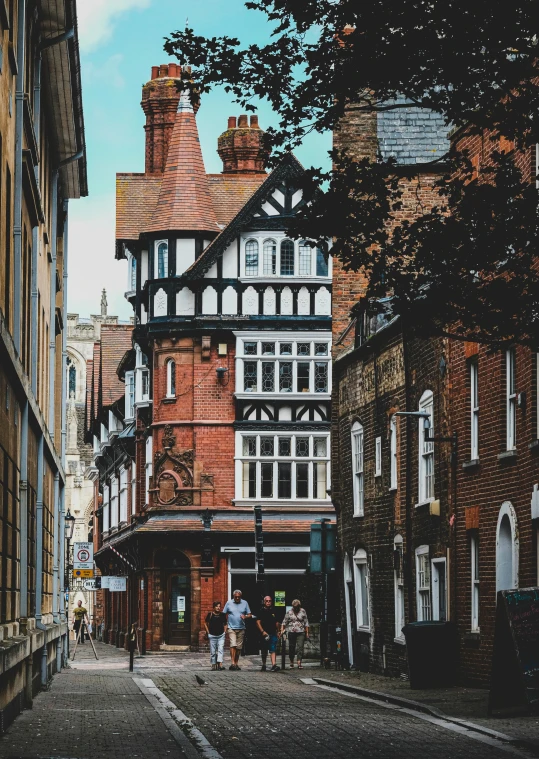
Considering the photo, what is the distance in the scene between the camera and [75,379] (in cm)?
15488

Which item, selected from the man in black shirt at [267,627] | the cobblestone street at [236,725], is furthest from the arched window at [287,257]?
the cobblestone street at [236,725]

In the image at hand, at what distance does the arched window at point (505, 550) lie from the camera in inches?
939

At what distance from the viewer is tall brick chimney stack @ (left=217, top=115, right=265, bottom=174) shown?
60844 millimetres

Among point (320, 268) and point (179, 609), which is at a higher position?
point (320, 268)

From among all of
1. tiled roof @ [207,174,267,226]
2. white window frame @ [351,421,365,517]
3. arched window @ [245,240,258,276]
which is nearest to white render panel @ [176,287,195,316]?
arched window @ [245,240,258,276]

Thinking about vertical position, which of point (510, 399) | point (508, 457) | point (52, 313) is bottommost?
point (508, 457)

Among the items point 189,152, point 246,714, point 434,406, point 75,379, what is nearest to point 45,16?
point 434,406

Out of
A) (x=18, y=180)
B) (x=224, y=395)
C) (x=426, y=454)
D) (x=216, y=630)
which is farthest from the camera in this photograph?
Result: (x=224, y=395)

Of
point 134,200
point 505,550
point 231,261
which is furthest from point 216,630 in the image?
point 134,200

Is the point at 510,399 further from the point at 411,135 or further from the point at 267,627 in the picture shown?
the point at 411,135

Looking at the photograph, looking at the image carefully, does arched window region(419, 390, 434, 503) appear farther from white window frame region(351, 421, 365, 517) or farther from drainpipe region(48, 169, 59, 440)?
drainpipe region(48, 169, 59, 440)

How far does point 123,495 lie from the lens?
6400 cm

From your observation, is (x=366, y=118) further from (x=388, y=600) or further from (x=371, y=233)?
(x=371, y=233)

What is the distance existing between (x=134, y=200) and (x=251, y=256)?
25.3 ft
